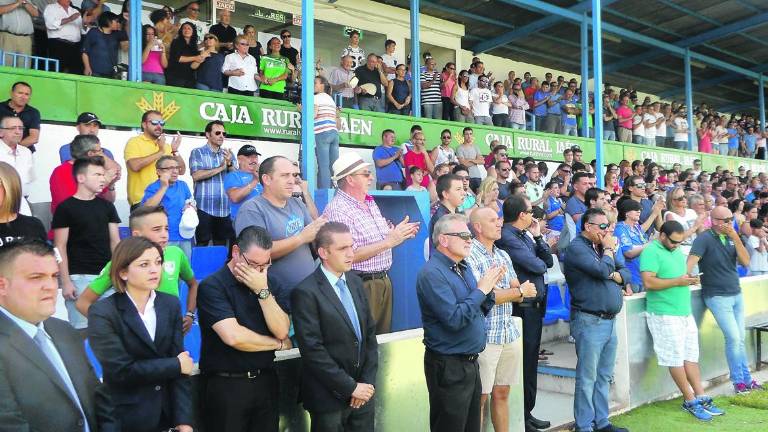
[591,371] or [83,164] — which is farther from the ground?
[83,164]

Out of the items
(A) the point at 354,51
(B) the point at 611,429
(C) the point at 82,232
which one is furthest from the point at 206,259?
(A) the point at 354,51

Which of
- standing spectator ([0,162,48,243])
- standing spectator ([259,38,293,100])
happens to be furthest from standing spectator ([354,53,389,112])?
standing spectator ([0,162,48,243])

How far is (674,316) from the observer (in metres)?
5.73

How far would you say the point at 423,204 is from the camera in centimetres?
595

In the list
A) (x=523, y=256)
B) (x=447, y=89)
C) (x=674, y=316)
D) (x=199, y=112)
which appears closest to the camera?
(x=523, y=256)

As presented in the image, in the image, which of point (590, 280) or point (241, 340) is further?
point (590, 280)

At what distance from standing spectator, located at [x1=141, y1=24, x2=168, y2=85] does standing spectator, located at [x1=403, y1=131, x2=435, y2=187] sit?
3665mm

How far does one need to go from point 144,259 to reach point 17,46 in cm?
623

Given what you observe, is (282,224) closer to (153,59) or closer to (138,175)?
(138,175)

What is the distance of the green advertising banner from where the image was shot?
681 centimetres

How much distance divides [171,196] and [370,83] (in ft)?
20.4

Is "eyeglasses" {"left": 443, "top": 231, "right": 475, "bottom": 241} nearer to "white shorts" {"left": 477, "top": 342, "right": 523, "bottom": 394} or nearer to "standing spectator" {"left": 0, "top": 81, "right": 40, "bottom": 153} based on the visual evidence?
"white shorts" {"left": 477, "top": 342, "right": 523, "bottom": 394}

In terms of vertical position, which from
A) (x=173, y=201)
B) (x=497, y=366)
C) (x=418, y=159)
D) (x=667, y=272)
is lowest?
(x=497, y=366)

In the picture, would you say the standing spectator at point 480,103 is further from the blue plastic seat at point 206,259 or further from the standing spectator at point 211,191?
the blue plastic seat at point 206,259
